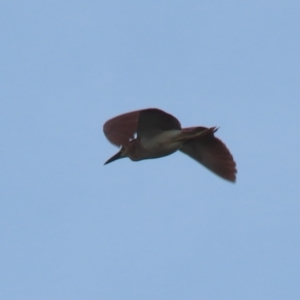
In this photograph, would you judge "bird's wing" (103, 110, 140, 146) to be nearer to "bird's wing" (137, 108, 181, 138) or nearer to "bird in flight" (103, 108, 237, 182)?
"bird in flight" (103, 108, 237, 182)

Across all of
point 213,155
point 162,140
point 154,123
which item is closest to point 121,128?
point 154,123

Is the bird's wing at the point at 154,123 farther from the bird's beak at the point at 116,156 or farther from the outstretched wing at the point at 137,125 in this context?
the bird's beak at the point at 116,156

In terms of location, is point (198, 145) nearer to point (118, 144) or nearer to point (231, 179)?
point (231, 179)

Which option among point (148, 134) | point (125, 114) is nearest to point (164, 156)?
point (148, 134)

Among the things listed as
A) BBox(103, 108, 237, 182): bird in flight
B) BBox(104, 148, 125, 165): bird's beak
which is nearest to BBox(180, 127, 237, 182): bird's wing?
BBox(103, 108, 237, 182): bird in flight

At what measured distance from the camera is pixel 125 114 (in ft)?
48.9

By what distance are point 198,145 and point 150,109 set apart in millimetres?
1981

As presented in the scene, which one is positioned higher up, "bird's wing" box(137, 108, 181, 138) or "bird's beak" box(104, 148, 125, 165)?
"bird's wing" box(137, 108, 181, 138)

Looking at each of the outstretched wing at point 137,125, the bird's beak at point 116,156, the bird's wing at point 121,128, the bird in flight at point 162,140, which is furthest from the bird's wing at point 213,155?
the bird's wing at point 121,128

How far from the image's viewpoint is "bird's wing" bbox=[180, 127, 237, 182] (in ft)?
55.5

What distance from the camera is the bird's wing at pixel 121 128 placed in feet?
48.2

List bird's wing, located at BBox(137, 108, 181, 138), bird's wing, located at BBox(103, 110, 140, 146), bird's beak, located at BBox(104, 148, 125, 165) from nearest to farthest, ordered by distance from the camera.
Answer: bird's wing, located at BBox(103, 110, 140, 146)
bird's wing, located at BBox(137, 108, 181, 138)
bird's beak, located at BBox(104, 148, 125, 165)

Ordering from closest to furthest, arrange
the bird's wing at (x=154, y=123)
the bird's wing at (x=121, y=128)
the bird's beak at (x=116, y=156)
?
the bird's wing at (x=121, y=128) → the bird's wing at (x=154, y=123) → the bird's beak at (x=116, y=156)

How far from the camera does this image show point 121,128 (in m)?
14.8
